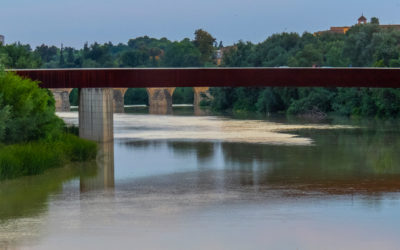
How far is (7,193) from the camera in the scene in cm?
3175

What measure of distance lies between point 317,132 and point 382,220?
38.8 m

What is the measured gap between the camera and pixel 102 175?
38219 mm

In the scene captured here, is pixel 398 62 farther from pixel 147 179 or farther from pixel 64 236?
pixel 64 236

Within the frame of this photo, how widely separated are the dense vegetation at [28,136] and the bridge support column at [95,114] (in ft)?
30.4

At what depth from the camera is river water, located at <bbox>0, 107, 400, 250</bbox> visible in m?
23.8

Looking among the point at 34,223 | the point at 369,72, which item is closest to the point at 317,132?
the point at 369,72

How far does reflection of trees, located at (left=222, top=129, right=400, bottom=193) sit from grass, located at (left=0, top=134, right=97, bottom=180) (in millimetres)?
8380

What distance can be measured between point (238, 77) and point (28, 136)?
57.6 ft

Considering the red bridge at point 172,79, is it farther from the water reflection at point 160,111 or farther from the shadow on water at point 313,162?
the water reflection at point 160,111

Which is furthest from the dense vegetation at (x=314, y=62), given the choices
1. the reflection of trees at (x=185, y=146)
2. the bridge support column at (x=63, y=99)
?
the bridge support column at (x=63, y=99)

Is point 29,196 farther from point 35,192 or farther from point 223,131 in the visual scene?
point 223,131

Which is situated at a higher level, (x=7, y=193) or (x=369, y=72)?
(x=369, y=72)

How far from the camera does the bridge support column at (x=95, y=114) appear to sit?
52562 mm

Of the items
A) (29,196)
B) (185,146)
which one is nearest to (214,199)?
(29,196)
